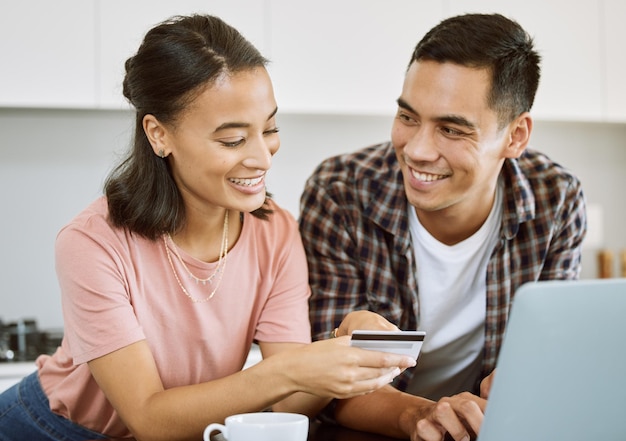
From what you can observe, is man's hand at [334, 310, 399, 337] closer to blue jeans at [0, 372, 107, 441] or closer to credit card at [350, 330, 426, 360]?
credit card at [350, 330, 426, 360]

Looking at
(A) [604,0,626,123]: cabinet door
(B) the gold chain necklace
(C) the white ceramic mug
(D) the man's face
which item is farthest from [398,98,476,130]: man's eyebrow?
(A) [604,0,626,123]: cabinet door

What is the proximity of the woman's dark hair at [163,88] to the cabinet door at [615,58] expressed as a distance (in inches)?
90.8

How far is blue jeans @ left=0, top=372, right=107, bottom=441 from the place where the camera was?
1636 mm

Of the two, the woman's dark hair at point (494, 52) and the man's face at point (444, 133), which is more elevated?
the woman's dark hair at point (494, 52)

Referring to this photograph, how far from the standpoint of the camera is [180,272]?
160cm

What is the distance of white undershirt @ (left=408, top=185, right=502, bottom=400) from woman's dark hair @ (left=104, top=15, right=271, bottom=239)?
589 mm

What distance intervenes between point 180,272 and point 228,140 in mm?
284

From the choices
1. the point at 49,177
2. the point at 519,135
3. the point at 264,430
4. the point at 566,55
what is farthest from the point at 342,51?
the point at 264,430

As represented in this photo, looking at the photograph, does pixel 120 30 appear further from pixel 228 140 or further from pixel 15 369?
pixel 228 140

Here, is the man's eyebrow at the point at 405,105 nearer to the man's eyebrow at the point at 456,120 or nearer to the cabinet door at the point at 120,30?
the man's eyebrow at the point at 456,120

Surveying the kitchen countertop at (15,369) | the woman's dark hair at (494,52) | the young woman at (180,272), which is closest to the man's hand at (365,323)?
the young woman at (180,272)

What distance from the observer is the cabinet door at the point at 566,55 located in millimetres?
3404

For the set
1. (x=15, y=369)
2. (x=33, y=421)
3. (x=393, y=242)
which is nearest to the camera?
(x=33, y=421)

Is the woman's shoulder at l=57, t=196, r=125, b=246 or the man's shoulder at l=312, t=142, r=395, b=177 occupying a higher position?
the man's shoulder at l=312, t=142, r=395, b=177
